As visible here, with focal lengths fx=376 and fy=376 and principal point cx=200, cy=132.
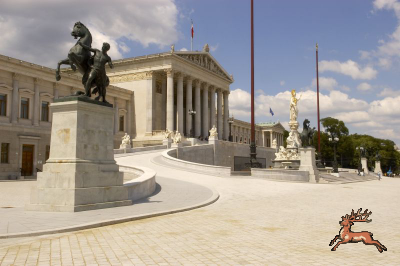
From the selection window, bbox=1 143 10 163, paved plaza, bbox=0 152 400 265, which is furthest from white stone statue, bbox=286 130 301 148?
window, bbox=1 143 10 163

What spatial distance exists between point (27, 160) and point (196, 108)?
32.4 metres

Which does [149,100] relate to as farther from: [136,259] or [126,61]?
[136,259]

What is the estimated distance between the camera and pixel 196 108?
6850cm

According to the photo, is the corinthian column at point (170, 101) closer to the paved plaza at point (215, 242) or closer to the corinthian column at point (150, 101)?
the corinthian column at point (150, 101)

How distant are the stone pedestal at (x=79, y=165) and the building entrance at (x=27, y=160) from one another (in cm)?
3441

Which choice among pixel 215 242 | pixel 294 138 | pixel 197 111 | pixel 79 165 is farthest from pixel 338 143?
pixel 215 242

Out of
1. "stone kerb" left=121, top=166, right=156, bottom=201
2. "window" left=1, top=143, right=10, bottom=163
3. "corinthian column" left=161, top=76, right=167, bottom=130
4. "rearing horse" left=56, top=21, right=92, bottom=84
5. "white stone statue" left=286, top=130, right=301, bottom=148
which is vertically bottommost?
"stone kerb" left=121, top=166, right=156, bottom=201

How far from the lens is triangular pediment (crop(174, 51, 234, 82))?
217ft

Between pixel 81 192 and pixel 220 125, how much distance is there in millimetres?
67312

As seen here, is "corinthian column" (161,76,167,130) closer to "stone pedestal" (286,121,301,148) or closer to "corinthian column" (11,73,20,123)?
"corinthian column" (11,73,20,123)

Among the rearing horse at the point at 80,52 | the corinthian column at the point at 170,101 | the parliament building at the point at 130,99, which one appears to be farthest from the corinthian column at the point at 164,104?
the rearing horse at the point at 80,52

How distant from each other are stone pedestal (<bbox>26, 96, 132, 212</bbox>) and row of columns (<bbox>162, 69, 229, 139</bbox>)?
47135 mm

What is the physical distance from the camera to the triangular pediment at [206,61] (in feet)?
217

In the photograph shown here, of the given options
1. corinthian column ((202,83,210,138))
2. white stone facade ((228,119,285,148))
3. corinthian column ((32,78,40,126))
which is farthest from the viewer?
white stone facade ((228,119,285,148))
